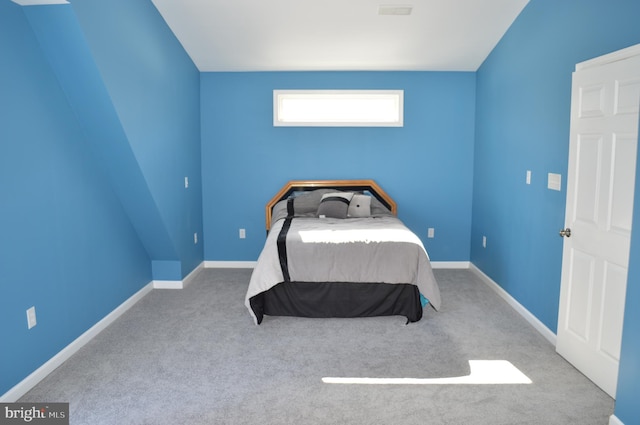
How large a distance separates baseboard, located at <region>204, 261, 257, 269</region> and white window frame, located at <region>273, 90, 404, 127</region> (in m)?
1.66

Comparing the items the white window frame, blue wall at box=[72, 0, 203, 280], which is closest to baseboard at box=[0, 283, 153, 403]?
blue wall at box=[72, 0, 203, 280]

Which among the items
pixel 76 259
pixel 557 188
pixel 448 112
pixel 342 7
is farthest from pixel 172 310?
pixel 448 112

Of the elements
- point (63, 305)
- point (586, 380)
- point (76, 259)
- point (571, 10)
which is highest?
point (571, 10)

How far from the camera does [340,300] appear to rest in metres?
3.98

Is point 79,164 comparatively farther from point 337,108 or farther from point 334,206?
point 337,108

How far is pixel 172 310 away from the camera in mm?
4207

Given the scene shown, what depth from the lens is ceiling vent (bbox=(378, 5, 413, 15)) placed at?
13.5ft

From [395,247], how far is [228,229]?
246 centimetres

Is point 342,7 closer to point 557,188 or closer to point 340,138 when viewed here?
point 340,138

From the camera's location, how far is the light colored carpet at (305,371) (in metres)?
2.56

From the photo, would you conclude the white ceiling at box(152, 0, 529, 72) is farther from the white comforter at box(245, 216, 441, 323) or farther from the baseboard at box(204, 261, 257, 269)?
the baseboard at box(204, 261, 257, 269)

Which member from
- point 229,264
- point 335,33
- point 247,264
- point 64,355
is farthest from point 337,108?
point 64,355

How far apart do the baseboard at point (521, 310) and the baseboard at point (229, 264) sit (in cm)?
261

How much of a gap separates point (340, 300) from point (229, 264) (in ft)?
6.97
